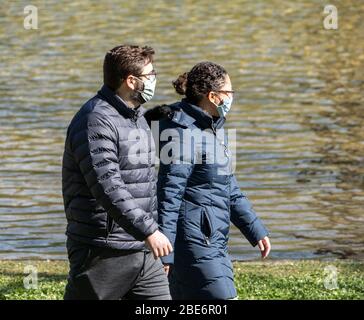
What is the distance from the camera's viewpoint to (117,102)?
248 inches

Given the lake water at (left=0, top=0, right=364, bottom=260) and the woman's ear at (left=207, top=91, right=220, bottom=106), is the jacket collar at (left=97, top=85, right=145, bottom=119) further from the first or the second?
the lake water at (left=0, top=0, right=364, bottom=260)

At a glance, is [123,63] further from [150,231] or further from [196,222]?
[196,222]

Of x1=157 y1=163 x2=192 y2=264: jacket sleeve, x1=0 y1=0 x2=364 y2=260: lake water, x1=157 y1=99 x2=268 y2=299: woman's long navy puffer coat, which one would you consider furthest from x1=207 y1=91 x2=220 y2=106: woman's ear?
x1=0 y1=0 x2=364 y2=260: lake water

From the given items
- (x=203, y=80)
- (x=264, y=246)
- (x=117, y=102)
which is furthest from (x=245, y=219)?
(x=117, y=102)

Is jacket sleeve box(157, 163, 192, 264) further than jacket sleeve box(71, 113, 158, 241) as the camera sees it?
Yes

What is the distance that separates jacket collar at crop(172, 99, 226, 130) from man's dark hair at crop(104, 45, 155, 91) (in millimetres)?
→ 674

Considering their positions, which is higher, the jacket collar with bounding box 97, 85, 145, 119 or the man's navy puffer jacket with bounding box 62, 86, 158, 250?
the jacket collar with bounding box 97, 85, 145, 119

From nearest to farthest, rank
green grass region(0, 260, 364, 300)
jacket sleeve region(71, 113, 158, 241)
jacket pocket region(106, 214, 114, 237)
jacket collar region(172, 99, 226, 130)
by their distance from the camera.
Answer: jacket sleeve region(71, 113, 158, 241), jacket pocket region(106, 214, 114, 237), jacket collar region(172, 99, 226, 130), green grass region(0, 260, 364, 300)

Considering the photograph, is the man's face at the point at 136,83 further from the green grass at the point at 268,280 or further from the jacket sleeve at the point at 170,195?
the green grass at the point at 268,280

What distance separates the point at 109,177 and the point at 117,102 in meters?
0.47

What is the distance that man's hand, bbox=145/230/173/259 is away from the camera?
6031 millimetres

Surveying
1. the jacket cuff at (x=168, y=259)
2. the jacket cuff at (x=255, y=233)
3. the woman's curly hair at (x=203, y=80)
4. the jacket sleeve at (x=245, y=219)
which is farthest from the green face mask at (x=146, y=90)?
the jacket cuff at (x=255, y=233)

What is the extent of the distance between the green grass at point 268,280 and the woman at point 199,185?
2.00 metres

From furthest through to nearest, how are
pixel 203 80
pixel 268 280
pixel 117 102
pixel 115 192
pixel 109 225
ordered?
pixel 268 280 < pixel 203 80 < pixel 117 102 < pixel 109 225 < pixel 115 192
